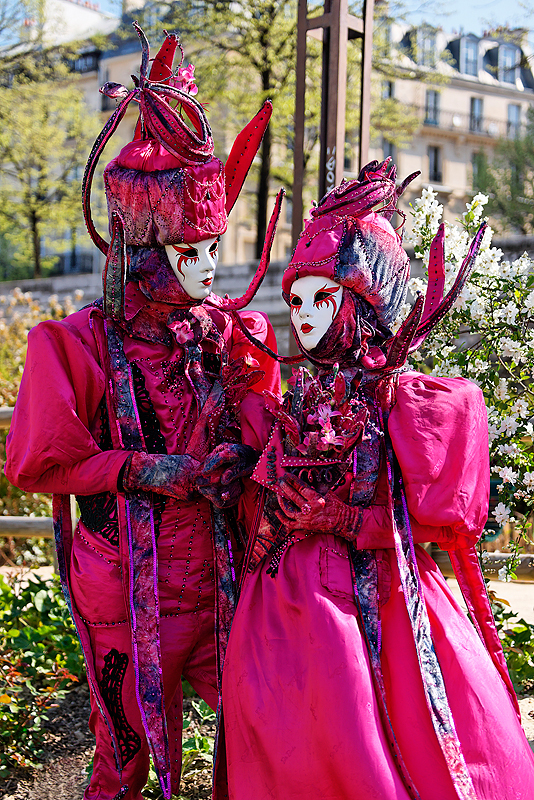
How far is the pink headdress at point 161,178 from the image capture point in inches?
97.9

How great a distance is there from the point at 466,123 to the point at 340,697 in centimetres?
3161

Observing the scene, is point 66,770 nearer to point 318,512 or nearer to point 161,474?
point 161,474

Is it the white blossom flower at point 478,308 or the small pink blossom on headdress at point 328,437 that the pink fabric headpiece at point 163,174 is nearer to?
the small pink blossom on headdress at point 328,437

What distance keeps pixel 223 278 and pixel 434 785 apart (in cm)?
1111

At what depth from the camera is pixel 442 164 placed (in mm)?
30094

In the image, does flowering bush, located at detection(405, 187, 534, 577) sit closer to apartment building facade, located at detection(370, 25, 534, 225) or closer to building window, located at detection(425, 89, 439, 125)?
apartment building facade, located at detection(370, 25, 534, 225)

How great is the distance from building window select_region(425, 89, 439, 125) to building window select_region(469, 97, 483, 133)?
5.13ft

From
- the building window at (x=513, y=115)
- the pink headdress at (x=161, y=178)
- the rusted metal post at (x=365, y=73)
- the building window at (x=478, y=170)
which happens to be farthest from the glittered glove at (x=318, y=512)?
the building window at (x=513, y=115)

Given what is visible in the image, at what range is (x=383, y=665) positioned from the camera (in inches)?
84.1

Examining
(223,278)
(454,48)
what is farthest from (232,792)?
(454,48)

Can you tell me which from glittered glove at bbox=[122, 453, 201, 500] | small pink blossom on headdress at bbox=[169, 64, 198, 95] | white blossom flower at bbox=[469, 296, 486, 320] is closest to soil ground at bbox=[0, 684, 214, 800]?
glittered glove at bbox=[122, 453, 201, 500]

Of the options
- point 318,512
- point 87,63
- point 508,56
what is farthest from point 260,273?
point 508,56

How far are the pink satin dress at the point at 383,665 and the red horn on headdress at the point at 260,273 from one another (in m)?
0.61

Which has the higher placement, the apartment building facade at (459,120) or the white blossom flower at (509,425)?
the apartment building facade at (459,120)
